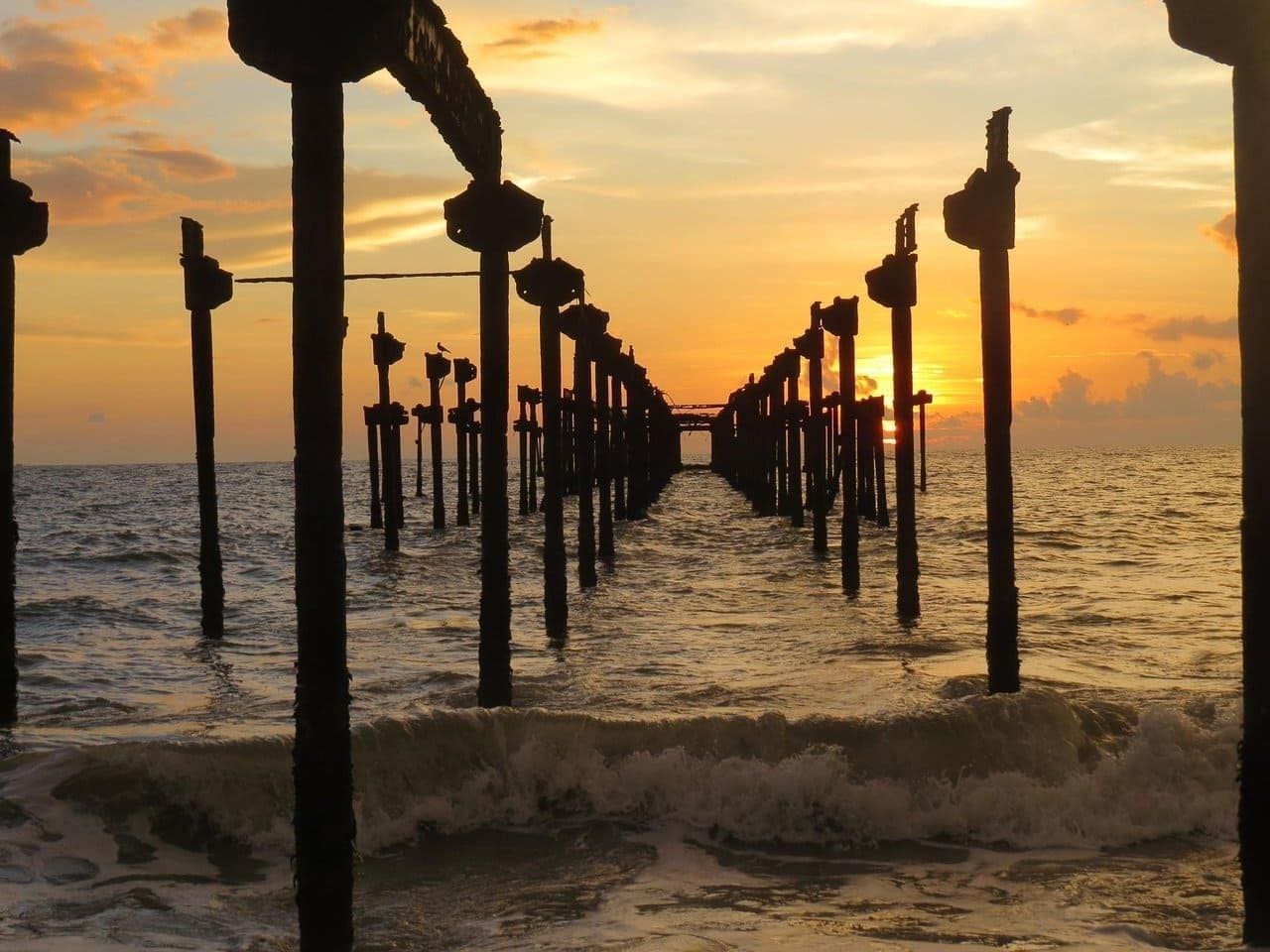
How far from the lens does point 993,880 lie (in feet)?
20.7

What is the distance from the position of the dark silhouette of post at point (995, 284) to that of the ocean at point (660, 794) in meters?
1.28

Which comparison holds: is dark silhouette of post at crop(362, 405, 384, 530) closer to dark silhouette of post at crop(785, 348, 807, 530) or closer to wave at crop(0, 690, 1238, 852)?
dark silhouette of post at crop(785, 348, 807, 530)

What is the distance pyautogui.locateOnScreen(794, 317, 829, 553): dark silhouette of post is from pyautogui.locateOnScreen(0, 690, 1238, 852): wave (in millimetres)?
12689

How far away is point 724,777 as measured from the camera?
748 cm

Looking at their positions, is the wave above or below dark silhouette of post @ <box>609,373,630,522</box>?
below

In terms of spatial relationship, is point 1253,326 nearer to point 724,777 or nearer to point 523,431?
point 724,777

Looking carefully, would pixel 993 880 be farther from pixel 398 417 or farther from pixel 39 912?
pixel 398 417

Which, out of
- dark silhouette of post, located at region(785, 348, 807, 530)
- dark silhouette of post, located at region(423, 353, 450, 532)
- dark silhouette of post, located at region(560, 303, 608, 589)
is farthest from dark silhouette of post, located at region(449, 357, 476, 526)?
dark silhouette of post, located at region(560, 303, 608, 589)

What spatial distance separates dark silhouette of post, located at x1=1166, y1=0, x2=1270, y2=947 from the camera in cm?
449

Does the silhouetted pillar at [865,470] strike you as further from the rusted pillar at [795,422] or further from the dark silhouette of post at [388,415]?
the dark silhouette of post at [388,415]

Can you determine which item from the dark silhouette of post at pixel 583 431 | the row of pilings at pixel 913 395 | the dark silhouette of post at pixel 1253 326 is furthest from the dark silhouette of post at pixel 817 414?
the dark silhouette of post at pixel 1253 326

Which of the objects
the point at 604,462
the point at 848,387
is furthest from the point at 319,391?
the point at 604,462

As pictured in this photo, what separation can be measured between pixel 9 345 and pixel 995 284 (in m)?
6.34

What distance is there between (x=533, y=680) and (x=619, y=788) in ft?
12.3
